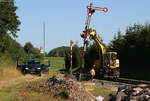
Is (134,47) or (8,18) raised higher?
(8,18)

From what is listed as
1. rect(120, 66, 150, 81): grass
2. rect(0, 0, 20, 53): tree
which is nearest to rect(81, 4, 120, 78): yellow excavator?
rect(120, 66, 150, 81): grass

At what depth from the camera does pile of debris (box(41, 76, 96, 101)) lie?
1836 cm

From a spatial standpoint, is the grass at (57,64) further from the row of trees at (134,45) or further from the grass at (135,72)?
the grass at (135,72)

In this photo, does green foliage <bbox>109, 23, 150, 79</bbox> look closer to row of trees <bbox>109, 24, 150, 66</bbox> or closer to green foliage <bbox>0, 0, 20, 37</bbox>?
row of trees <bbox>109, 24, 150, 66</bbox>

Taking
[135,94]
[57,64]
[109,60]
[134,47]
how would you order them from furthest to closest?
[57,64], [134,47], [109,60], [135,94]

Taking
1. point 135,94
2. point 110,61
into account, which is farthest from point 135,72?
point 135,94

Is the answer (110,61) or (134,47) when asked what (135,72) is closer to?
(134,47)

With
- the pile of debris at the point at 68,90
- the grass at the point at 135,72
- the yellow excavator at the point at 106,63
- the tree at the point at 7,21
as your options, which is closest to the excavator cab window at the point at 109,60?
the yellow excavator at the point at 106,63

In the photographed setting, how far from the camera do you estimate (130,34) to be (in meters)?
53.0

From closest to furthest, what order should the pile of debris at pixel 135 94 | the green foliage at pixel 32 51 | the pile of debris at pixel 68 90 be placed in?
the pile of debris at pixel 68 90 < the pile of debris at pixel 135 94 < the green foliage at pixel 32 51

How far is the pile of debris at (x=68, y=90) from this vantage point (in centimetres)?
1836

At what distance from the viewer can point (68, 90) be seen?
18.7m

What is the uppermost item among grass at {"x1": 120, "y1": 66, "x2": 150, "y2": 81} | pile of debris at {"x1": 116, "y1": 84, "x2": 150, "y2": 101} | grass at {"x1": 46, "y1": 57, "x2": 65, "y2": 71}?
grass at {"x1": 46, "y1": 57, "x2": 65, "y2": 71}

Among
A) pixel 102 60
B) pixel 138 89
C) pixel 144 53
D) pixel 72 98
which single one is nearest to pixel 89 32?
pixel 102 60
